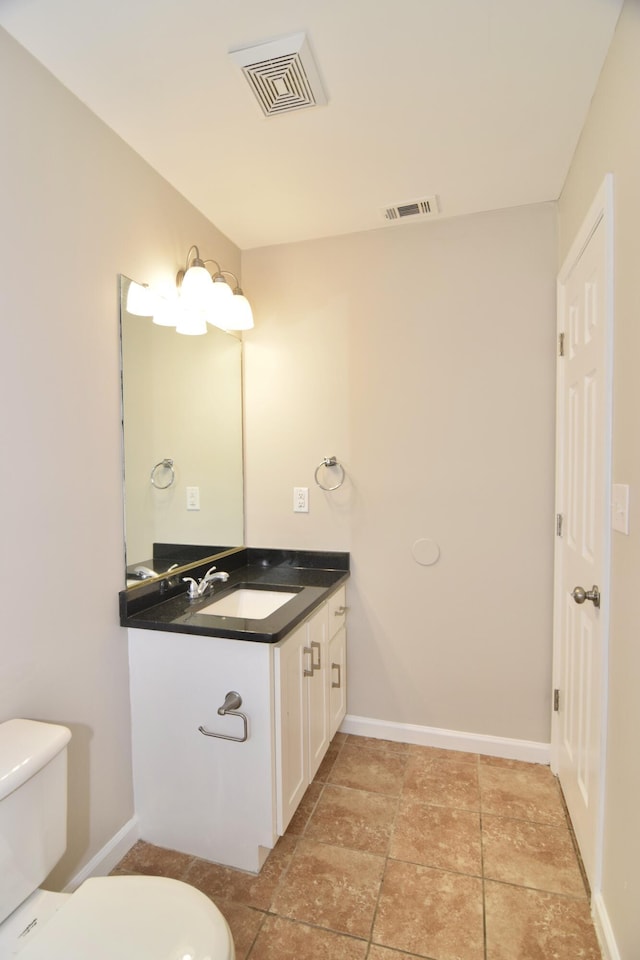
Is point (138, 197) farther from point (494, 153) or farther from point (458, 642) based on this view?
point (458, 642)

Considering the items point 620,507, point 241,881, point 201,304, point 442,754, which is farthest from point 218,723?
point 201,304

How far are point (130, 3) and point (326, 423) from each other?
158 centimetres

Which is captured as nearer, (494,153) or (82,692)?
(82,692)

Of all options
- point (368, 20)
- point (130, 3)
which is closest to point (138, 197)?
point (130, 3)

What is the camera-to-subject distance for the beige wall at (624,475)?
1.13m

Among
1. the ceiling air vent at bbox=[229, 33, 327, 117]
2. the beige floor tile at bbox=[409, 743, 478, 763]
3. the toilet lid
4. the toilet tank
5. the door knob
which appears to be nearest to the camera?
the toilet lid

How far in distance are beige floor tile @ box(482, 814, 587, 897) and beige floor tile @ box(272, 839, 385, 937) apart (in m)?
0.39

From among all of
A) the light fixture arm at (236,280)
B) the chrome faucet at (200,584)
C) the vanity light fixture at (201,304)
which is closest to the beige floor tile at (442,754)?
the chrome faucet at (200,584)

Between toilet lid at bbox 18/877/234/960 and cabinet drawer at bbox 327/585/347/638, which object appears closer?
toilet lid at bbox 18/877/234/960

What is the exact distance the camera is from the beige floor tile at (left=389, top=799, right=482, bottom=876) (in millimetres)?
1648

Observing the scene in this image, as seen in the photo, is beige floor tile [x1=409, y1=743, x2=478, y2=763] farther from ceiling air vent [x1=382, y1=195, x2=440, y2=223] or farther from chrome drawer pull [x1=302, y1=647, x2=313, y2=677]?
ceiling air vent [x1=382, y1=195, x2=440, y2=223]

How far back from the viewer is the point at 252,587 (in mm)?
2180

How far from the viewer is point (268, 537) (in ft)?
8.27

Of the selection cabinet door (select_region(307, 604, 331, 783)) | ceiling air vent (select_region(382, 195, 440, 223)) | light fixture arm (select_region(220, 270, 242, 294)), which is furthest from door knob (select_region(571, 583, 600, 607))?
light fixture arm (select_region(220, 270, 242, 294))
